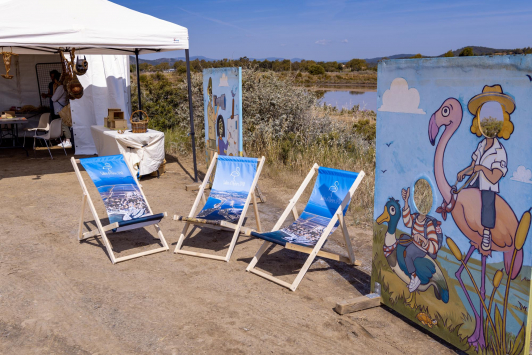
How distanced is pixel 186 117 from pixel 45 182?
515 centimetres

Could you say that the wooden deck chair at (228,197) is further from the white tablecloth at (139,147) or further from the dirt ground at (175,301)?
the white tablecloth at (139,147)

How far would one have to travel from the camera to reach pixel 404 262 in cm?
320

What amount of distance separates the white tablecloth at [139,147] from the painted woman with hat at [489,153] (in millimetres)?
5861

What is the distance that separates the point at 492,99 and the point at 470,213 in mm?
662

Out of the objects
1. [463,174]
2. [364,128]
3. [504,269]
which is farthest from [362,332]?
[364,128]

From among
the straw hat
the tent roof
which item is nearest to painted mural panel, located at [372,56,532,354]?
the straw hat

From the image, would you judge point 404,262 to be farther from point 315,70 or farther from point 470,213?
point 315,70

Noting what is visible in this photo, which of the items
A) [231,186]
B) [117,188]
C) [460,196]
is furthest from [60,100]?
[460,196]

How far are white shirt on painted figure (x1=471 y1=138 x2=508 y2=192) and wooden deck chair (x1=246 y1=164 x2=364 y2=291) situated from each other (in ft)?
4.71

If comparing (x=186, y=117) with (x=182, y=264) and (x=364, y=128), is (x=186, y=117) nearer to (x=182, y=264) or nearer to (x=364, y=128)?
(x=364, y=128)

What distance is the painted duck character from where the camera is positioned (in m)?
2.94

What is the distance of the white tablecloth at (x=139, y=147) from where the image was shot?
7434mm

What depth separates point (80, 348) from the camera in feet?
9.62

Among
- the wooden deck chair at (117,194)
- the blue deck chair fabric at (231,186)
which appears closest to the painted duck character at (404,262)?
the blue deck chair fabric at (231,186)
